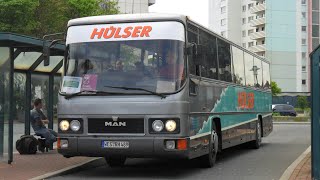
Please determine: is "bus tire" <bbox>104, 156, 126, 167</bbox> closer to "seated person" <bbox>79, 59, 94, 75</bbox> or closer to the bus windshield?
the bus windshield

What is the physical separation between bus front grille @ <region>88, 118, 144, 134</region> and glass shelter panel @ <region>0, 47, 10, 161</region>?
3.24 meters

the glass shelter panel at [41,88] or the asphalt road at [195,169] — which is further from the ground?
the glass shelter panel at [41,88]

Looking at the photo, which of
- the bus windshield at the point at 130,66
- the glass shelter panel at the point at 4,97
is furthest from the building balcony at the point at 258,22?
the bus windshield at the point at 130,66

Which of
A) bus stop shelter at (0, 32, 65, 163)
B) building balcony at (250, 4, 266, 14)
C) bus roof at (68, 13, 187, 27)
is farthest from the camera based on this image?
building balcony at (250, 4, 266, 14)

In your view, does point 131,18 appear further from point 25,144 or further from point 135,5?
point 135,5

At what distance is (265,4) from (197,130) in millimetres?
94023

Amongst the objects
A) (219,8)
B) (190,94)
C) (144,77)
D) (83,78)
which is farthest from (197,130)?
(219,8)

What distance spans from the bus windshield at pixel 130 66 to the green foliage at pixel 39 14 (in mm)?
27561

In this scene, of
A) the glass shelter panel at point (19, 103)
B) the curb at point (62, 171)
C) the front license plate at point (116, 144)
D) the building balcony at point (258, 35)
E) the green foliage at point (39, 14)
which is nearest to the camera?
the front license plate at point (116, 144)

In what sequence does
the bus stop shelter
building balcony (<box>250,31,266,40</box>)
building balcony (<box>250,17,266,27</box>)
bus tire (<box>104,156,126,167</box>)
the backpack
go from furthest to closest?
building balcony (<box>250,17,266,27</box>) → building balcony (<box>250,31,266,40</box>) → the backpack → bus tire (<box>104,156,126,167</box>) → the bus stop shelter

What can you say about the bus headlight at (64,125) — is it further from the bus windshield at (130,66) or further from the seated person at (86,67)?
the seated person at (86,67)

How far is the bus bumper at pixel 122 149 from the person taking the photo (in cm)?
1095

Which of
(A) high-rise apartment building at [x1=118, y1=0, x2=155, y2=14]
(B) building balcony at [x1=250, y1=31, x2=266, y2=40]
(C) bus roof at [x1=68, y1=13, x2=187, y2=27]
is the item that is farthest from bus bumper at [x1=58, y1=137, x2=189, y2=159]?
(B) building balcony at [x1=250, y1=31, x2=266, y2=40]

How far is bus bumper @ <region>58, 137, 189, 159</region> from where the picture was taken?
10945mm
